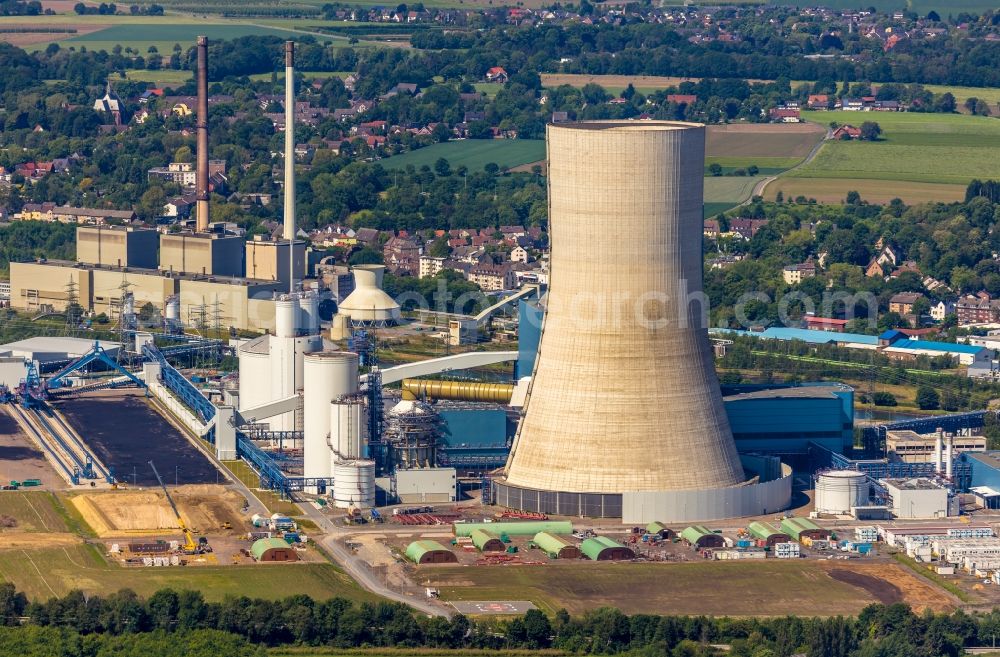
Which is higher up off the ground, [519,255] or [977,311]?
[519,255]

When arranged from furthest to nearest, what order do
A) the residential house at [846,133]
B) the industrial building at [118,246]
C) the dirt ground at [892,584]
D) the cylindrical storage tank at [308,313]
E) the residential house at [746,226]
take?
the residential house at [846,133] → the residential house at [746,226] → the industrial building at [118,246] → the cylindrical storage tank at [308,313] → the dirt ground at [892,584]

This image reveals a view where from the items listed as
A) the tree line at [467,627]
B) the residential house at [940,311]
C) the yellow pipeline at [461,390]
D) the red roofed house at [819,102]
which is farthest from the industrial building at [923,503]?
the red roofed house at [819,102]

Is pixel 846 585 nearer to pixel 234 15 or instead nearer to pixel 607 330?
pixel 607 330

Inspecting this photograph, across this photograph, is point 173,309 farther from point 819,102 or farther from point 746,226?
point 819,102

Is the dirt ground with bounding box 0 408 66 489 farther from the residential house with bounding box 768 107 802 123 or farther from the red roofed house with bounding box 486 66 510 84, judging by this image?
the red roofed house with bounding box 486 66 510 84

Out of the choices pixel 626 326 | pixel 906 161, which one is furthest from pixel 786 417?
pixel 906 161

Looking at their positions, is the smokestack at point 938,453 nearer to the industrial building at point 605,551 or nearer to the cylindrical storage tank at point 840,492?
the cylindrical storage tank at point 840,492

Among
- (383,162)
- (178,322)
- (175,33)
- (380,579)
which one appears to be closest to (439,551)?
(380,579)
